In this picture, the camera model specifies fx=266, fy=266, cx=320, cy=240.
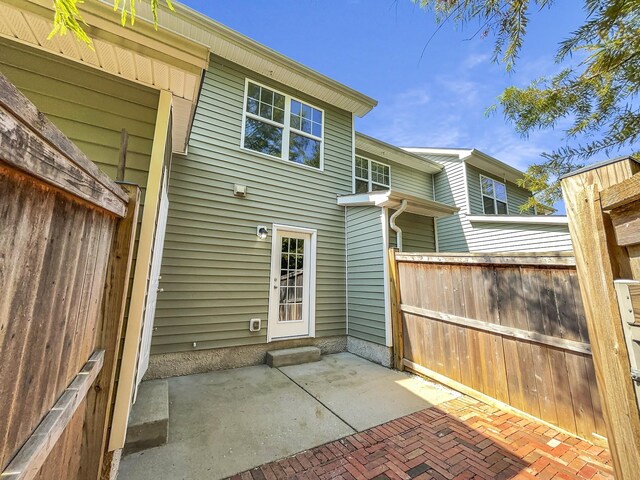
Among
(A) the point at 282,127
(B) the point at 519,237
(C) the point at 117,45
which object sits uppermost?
(A) the point at 282,127

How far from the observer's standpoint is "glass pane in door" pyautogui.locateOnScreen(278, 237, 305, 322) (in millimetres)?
4844

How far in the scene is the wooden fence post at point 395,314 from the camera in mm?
4270

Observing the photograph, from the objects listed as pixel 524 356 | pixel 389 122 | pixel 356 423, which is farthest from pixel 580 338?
pixel 389 122

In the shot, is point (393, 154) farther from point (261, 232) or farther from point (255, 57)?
point (261, 232)

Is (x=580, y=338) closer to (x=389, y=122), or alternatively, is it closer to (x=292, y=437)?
(x=292, y=437)

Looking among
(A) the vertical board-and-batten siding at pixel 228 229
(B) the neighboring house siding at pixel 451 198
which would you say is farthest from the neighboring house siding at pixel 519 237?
(A) the vertical board-and-batten siding at pixel 228 229

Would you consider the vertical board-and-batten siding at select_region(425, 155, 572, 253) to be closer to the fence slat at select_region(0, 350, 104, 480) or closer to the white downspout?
the white downspout

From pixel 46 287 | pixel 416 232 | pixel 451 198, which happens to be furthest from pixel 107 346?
pixel 451 198

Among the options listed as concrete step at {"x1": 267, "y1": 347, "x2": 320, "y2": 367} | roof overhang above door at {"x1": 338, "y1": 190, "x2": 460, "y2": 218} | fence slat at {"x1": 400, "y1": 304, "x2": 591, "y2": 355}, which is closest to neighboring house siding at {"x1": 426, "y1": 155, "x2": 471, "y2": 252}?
roof overhang above door at {"x1": 338, "y1": 190, "x2": 460, "y2": 218}

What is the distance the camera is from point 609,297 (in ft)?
3.43

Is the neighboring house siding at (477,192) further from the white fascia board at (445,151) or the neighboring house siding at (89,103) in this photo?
the neighboring house siding at (89,103)

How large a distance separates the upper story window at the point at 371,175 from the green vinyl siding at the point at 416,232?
1.56m

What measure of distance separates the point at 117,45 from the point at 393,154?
6.69m

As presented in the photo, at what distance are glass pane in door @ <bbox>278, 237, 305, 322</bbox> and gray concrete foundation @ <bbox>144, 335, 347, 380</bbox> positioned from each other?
0.48 meters
